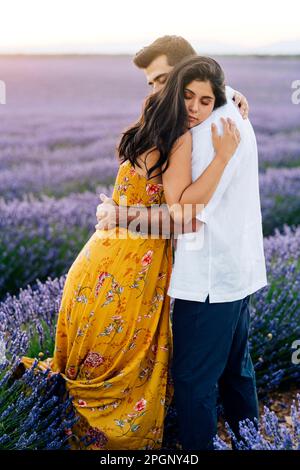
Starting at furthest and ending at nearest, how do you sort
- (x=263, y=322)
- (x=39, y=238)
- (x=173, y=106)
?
(x=39, y=238), (x=263, y=322), (x=173, y=106)

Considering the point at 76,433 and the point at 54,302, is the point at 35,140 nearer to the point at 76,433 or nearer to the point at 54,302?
the point at 54,302

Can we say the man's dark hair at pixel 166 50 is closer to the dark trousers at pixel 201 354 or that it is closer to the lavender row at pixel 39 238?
the dark trousers at pixel 201 354

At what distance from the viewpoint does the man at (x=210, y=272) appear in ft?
6.43

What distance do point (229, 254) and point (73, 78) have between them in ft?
34.4

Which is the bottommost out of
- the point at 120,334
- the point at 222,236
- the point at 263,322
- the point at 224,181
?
the point at 263,322

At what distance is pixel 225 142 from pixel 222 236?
29 cm

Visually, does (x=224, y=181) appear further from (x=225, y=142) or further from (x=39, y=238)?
(x=39, y=238)

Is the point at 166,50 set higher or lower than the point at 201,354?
higher

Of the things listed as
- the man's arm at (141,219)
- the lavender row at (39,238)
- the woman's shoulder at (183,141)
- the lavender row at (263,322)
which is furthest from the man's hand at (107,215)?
the lavender row at (39,238)

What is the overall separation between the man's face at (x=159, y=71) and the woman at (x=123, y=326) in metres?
0.17

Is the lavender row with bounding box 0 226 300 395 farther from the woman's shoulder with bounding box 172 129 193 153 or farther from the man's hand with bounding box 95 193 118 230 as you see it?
the woman's shoulder with bounding box 172 129 193 153

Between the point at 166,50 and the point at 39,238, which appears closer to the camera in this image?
the point at 166,50

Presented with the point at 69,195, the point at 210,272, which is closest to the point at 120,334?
the point at 210,272

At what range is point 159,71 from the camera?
214cm
